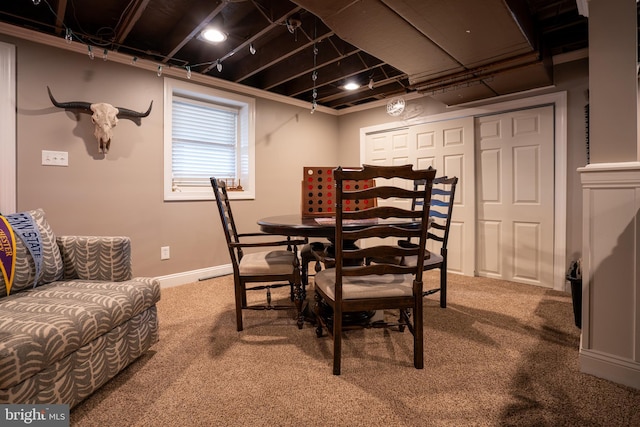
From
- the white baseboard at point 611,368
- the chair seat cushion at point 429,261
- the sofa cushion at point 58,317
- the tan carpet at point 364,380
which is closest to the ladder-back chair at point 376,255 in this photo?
the tan carpet at point 364,380

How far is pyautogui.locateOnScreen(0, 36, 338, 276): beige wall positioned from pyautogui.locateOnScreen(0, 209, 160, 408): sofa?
96 cm

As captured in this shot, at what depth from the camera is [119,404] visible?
1385 millimetres

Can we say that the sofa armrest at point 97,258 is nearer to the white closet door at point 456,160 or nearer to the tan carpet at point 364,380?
the tan carpet at point 364,380

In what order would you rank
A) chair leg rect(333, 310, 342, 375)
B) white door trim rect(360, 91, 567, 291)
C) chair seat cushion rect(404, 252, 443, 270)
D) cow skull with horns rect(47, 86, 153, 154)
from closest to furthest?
chair leg rect(333, 310, 342, 375) < chair seat cushion rect(404, 252, 443, 270) < cow skull with horns rect(47, 86, 153, 154) < white door trim rect(360, 91, 567, 291)

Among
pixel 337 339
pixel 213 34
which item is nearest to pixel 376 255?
pixel 337 339

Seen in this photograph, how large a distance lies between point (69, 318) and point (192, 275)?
7.22 feet

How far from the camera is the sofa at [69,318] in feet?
3.72

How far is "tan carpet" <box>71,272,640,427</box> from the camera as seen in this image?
4.27 feet

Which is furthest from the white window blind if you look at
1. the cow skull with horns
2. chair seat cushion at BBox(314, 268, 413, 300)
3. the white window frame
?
chair seat cushion at BBox(314, 268, 413, 300)

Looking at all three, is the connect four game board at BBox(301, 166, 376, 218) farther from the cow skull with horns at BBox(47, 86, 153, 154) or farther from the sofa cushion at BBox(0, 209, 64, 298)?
the cow skull with horns at BBox(47, 86, 153, 154)

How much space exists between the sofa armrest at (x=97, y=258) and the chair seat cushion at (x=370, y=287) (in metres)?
1.15

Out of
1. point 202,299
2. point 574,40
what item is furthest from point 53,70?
point 574,40

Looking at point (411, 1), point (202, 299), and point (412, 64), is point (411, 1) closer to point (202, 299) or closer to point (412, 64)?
point (412, 64)

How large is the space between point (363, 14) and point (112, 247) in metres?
2.04
